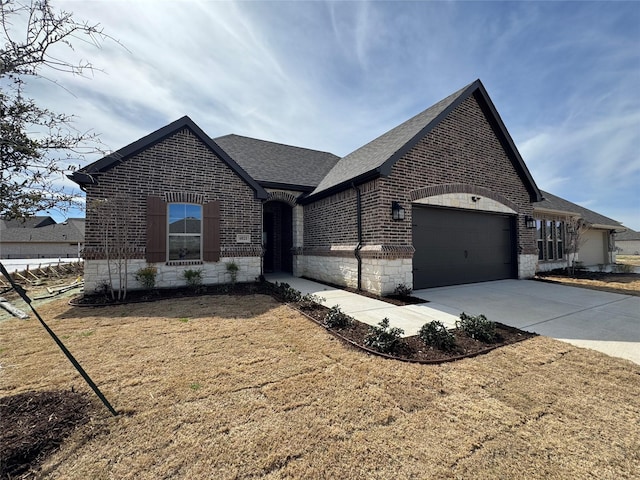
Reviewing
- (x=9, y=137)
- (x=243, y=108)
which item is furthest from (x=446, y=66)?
(x=9, y=137)

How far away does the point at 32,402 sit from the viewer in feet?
8.34

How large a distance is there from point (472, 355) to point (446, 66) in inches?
338

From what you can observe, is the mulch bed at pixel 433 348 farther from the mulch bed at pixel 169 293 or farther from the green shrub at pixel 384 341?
the mulch bed at pixel 169 293

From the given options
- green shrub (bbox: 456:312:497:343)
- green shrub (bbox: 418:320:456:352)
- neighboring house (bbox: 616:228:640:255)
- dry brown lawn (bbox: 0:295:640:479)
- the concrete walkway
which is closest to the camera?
dry brown lawn (bbox: 0:295:640:479)

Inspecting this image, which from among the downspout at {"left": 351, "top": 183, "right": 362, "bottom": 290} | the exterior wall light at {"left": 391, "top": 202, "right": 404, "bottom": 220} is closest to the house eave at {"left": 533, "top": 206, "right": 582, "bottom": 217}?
the exterior wall light at {"left": 391, "top": 202, "right": 404, "bottom": 220}

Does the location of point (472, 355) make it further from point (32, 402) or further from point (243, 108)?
point (243, 108)

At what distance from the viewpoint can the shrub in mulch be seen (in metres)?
1.89

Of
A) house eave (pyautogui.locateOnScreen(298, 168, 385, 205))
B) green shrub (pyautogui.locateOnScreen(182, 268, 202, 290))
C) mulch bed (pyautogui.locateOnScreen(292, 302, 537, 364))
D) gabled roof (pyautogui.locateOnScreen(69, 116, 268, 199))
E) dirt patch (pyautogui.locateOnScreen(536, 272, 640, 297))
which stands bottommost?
dirt patch (pyautogui.locateOnScreen(536, 272, 640, 297))

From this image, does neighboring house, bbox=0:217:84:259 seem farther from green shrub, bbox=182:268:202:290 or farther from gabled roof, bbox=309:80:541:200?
gabled roof, bbox=309:80:541:200

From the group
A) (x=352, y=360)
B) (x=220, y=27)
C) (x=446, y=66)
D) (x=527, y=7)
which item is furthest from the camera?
(x=446, y=66)

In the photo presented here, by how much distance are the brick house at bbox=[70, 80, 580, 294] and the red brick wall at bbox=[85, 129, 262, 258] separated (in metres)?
0.03

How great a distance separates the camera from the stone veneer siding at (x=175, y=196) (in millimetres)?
7613

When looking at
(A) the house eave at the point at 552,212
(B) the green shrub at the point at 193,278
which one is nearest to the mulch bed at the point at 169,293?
(B) the green shrub at the point at 193,278

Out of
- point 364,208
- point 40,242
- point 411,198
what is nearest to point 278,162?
point 364,208
